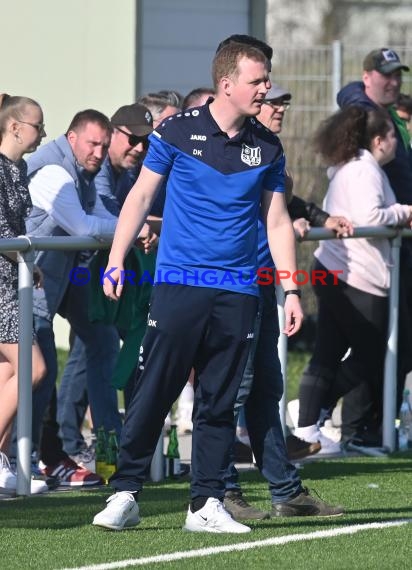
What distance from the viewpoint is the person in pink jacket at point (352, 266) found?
9547mm

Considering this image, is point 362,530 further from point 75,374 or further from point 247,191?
point 75,374

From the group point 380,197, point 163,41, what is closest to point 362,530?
point 380,197

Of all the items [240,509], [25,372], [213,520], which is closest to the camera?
[213,520]

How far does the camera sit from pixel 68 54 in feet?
48.9

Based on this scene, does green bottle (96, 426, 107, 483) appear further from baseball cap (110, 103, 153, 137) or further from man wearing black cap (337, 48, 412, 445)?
man wearing black cap (337, 48, 412, 445)

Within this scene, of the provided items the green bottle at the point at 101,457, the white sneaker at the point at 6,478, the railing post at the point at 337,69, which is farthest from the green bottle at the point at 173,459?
the railing post at the point at 337,69

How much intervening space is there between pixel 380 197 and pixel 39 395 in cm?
248

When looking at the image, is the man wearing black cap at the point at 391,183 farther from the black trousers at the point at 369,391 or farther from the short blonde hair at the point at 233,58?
the short blonde hair at the point at 233,58

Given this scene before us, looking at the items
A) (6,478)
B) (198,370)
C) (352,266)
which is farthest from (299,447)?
(198,370)

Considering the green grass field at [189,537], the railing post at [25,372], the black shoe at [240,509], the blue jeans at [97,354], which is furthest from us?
A: the blue jeans at [97,354]

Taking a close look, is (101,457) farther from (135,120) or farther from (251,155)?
(251,155)

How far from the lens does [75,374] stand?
9.68m

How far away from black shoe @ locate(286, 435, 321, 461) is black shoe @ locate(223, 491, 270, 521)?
1.91m

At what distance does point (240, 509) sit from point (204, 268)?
48.9 inches
